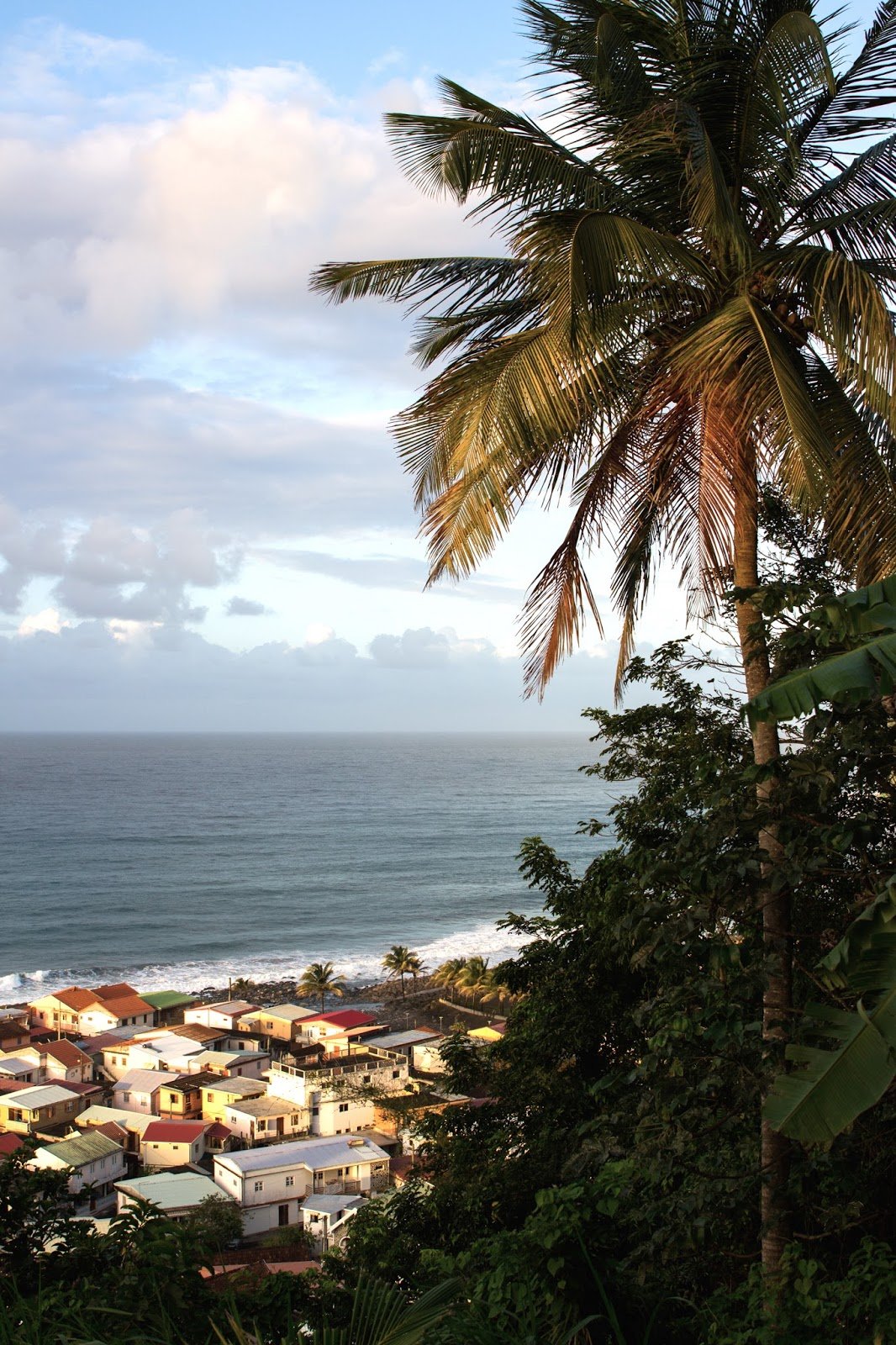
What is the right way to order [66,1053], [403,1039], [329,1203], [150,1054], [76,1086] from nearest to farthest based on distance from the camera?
[329,1203] < [76,1086] < [66,1053] < [150,1054] < [403,1039]

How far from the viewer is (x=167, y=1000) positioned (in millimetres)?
33938

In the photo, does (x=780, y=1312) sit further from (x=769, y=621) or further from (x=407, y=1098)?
(x=407, y=1098)

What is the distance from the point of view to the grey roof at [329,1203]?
17812mm

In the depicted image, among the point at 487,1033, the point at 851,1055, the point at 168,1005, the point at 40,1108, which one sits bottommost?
the point at 487,1033

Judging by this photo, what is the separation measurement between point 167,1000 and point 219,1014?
111 inches

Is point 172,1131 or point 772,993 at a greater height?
point 772,993

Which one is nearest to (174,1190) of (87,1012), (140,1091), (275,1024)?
(140,1091)

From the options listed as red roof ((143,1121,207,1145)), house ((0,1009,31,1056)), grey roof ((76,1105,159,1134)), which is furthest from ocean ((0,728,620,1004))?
red roof ((143,1121,207,1145))

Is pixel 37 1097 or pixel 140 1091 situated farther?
pixel 140 1091

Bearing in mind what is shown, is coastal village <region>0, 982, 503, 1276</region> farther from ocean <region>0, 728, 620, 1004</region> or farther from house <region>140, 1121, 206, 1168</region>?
ocean <region>0, 728, 620, 1004</region>

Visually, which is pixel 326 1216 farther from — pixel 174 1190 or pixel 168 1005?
pixel 168 1005

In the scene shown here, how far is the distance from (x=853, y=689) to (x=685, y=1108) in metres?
2.79

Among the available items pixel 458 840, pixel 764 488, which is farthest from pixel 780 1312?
pixel 458 840

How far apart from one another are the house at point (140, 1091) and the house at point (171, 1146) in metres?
3.16
